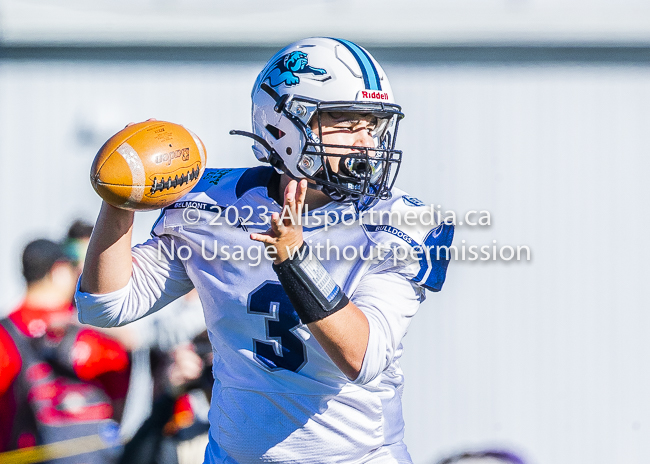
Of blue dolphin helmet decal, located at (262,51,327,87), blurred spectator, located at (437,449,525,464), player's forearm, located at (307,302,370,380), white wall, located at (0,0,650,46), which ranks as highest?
white wall, located at (0,0,650,46)

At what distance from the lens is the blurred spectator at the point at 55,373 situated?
3633 millimetres

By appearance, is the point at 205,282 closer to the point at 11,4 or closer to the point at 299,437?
the point at 299,437

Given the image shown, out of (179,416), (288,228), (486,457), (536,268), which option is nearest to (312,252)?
(288,228)

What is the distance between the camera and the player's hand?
1600 millimetres

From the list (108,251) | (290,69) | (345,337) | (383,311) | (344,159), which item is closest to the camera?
(345,337)

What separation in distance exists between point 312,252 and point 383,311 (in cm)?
24

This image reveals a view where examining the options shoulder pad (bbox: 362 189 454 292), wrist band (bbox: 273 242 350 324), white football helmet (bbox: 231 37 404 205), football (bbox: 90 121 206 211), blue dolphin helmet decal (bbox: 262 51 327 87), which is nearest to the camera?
wrist band (bbox: 273 242 350 324)

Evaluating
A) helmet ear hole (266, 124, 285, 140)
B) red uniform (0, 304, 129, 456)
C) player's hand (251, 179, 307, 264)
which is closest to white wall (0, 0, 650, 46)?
red uniform (0, 304, 129, 456)

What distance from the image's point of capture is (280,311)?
6.38 ft

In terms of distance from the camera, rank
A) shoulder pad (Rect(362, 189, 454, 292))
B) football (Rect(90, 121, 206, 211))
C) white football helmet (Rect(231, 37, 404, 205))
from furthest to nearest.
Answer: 1. white football helmet (Rect(231, 37, 404, 205))
2. shoulder pad (Rect(362, 189, 454, 292))
3. football (Rect(90, 121, 206, 211))

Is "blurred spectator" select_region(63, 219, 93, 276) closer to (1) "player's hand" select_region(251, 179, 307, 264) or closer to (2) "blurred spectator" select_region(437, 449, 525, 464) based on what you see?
(2) "blurred spectator" select_region(437, 449, 525, 464)

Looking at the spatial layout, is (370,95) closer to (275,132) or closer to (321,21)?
(275,132)

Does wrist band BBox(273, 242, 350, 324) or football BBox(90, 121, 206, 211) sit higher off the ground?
football BBox(90, 121, 206, 211)

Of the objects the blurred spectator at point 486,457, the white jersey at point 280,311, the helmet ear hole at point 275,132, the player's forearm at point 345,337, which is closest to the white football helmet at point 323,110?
the helmet ear hole at point 275,132
